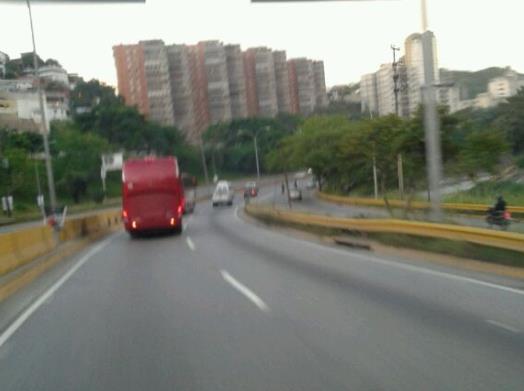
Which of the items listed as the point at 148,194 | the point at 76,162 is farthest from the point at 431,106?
the point at 76,162

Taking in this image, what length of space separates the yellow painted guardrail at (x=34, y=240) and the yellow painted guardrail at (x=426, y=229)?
8.36 m

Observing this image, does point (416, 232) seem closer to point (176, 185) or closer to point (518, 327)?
point (518, 327)

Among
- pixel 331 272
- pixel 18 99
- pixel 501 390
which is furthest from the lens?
pixel 18 99

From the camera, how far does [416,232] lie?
17969mm

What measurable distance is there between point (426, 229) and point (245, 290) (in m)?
5.59

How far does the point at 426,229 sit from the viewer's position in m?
17.4

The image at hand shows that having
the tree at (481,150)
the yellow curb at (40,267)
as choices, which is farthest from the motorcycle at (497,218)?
the tree at (481,150)

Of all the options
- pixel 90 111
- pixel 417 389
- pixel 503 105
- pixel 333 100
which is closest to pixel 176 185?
pixel 417 389

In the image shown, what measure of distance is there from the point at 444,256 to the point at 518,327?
23.9 ft

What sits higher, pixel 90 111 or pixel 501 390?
pixel 90 111

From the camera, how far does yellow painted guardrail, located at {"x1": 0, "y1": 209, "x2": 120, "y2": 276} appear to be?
1732 centimetres

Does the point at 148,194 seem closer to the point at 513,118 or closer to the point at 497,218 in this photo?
the point at 497,218

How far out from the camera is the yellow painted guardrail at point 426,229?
1355 centimetres

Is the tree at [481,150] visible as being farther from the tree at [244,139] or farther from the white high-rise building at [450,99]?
the tree at [244,139]
